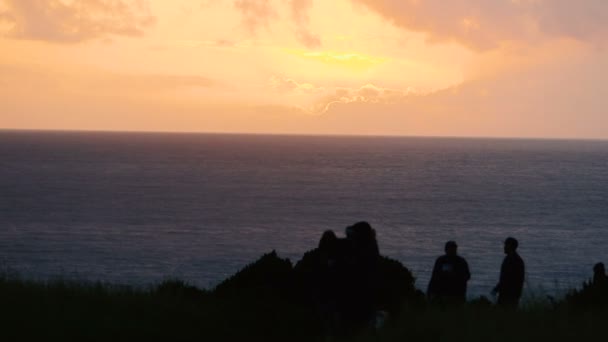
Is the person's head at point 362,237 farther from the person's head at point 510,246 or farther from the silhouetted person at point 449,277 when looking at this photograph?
the person's head at point 510,246

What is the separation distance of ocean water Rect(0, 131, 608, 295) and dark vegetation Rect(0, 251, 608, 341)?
12.9m

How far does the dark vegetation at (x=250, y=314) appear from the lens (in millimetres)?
11531

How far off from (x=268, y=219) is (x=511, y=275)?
274 ft

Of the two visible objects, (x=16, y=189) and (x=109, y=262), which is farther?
(x=16, y=189)

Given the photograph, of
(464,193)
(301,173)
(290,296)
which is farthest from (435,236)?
(301,173)

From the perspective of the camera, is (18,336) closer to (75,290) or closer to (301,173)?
(75,290)

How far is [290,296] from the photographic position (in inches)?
610

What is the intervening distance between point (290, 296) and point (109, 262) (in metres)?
52.5

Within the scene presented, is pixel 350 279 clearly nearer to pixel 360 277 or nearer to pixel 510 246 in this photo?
pixel 360 277

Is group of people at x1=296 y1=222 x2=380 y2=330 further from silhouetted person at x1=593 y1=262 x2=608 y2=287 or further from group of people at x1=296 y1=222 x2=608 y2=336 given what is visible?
silhouetted person at x1=593 y1=262 x2=608 y2=287

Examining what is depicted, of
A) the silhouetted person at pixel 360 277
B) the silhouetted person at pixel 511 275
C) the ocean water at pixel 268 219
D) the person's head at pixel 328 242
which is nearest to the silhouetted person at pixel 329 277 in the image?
the person's head at pixel 328 242

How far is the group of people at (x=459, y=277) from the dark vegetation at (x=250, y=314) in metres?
0.28

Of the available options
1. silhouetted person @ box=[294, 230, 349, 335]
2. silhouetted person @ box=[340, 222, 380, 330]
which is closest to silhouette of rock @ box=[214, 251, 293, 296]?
silhouetted person @ box=[294, 230, 349, 335]

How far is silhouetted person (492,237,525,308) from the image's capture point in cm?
1379
